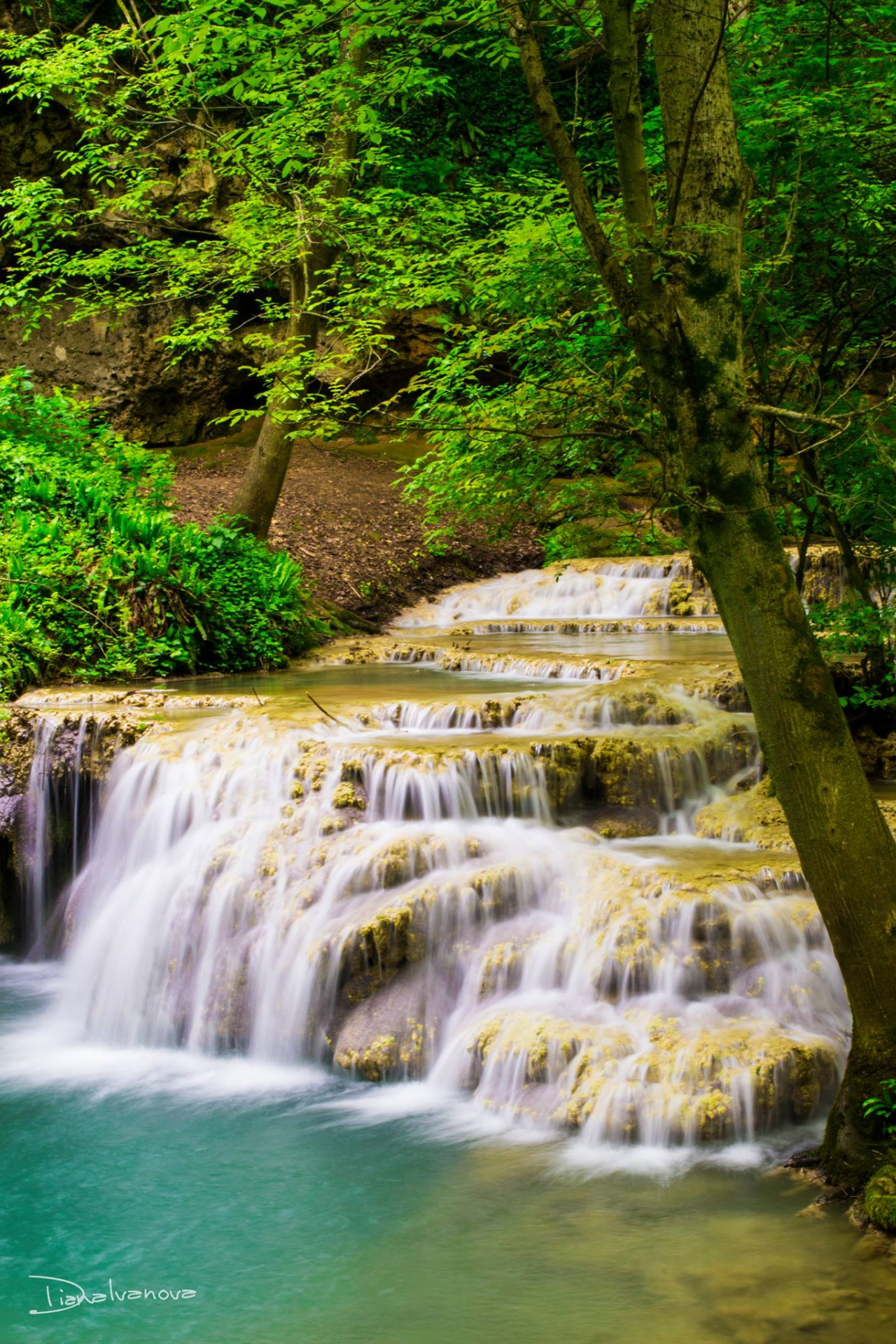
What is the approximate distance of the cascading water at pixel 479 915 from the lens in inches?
224

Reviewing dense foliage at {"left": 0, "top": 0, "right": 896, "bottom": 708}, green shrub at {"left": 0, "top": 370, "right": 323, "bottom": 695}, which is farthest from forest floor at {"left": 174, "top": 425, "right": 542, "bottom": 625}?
dense foliage at {"left": 0, "top": 0, "right": 896, "bottom": 708}

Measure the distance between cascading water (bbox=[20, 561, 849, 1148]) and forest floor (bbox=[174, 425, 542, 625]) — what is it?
22.2 feet

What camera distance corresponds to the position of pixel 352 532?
56.9 ft

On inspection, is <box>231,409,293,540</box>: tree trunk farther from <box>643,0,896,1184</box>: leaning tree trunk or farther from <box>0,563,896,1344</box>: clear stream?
<box>643,0,896,1184</box>: leaning tree trunk

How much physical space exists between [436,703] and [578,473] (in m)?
2.66

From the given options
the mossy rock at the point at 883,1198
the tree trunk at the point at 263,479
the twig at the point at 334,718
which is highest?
the tree trunk at the point at 263,479

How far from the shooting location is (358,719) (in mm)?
8961

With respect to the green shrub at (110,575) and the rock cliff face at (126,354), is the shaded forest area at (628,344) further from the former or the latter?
the rock cliff face at (126,354)

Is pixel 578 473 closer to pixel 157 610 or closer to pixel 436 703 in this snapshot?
pixel 436 703

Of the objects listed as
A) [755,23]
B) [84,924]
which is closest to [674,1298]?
[84,924]

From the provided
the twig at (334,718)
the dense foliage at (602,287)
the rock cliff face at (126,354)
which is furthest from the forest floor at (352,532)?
the dense foliage at (602,287)

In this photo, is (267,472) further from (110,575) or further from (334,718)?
(334,718)

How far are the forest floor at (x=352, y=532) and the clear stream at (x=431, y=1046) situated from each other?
649 centimetres

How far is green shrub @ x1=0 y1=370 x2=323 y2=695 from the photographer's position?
10875mm
